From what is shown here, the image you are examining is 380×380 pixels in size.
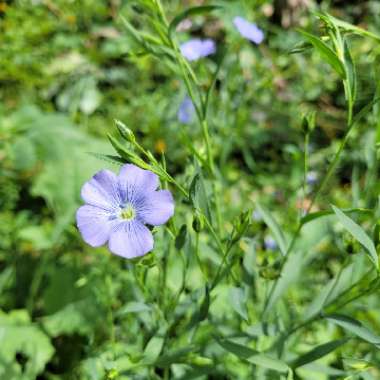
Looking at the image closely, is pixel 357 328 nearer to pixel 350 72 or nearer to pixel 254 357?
pixel 254 357

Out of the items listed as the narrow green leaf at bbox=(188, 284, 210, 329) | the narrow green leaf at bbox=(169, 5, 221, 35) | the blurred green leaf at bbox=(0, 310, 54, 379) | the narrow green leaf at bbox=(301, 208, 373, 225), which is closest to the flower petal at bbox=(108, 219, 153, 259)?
the narrow green leaf at bbox=(188, 284, 210, 329)

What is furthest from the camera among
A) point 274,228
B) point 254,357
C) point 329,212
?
point 274,228

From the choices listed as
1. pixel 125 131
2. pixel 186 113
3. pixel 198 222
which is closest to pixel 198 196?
pixel 198 222

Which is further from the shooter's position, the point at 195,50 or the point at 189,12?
the point at 195,50

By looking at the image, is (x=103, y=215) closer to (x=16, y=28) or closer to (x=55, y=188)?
(x=55, y=188)

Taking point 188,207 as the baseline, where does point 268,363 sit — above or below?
above

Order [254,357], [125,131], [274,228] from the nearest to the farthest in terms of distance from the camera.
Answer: [125,131]
[254,357]
[274,228]

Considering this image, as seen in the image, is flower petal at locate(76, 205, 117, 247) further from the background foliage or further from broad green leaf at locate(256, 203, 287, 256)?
broad green leaf at locate(256, 203, 287, 256)
